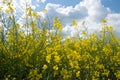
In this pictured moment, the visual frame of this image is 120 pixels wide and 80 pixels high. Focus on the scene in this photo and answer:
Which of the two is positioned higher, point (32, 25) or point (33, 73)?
point (32, 25)

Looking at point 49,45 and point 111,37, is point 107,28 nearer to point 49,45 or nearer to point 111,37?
point 111,37

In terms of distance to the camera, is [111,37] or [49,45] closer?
→ [49,45]

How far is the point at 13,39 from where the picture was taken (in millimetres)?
6320

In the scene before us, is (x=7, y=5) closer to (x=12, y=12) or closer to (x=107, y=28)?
(x=12, y=12)

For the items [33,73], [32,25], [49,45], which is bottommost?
[33,73]

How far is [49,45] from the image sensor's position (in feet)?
21.4

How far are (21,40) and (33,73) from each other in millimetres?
1075

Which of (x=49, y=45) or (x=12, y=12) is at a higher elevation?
(x=12, y=12)

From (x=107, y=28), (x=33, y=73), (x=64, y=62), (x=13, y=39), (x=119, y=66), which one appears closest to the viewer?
(x=33, y=73)

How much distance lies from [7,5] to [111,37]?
4754 millimetres

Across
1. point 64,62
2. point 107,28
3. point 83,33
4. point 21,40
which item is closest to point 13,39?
point 21,40

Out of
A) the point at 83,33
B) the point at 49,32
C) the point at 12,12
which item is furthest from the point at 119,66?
the point at 12,12

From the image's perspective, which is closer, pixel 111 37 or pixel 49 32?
pixel 49 32

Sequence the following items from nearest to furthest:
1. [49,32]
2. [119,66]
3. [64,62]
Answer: [49,32], [64,62], [119,66]
